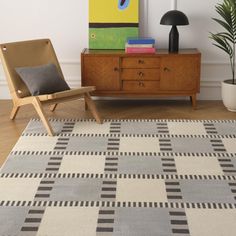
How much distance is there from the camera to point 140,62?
5.28m

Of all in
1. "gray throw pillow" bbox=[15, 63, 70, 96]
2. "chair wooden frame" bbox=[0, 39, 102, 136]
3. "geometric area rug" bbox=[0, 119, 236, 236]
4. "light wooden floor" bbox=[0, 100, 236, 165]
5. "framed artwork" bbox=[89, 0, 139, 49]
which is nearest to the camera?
"geometric area rug" bbox=[0, 119, 236, 236]

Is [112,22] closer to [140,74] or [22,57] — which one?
[140,74]

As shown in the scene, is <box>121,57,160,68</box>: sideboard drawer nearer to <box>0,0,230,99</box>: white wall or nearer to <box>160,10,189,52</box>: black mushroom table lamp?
<box>160,10,189,52</box>: black mushroom table lamp

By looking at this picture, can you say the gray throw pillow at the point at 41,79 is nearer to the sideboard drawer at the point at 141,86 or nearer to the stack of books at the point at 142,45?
the sideboard drawer at the point at 141,86

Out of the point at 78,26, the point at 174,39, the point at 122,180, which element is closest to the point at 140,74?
the point at 174,39

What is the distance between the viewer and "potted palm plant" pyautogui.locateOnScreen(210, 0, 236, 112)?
509 cm

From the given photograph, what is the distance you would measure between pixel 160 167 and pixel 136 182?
333 millimetres

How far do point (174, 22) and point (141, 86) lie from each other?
741 mm

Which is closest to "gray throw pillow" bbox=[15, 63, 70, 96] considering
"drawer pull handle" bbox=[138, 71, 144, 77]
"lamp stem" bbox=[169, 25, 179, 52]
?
"drawer pull handle" bbox=[138, 71, 144, 77]

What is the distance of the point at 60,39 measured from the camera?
5.66 metres

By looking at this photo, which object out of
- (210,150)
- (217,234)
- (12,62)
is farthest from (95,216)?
(12,62)

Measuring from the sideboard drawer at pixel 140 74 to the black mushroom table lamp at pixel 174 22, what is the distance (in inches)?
12.1

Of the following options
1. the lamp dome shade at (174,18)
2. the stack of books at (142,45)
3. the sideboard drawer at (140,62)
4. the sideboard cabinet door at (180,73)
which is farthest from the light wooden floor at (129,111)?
the lamp dome shade at (174,18)

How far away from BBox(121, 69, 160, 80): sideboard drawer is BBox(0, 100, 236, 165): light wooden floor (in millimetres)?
344
